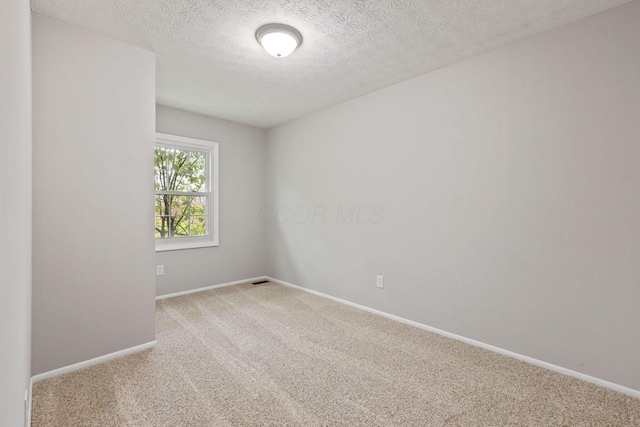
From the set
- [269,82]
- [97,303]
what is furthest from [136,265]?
[269,82]

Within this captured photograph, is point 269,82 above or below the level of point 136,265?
above

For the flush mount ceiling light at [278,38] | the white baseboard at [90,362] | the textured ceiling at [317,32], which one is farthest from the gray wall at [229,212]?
the flush mount ceiling light at [278,38]

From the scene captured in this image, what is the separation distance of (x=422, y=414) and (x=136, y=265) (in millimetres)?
2317

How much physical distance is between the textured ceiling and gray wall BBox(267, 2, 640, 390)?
0.29 meters

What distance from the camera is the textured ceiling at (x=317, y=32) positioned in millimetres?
1963

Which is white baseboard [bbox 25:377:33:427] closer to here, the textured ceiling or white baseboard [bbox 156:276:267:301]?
white baseboard [bbox 156:276:267:301]

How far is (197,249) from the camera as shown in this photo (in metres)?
4.21

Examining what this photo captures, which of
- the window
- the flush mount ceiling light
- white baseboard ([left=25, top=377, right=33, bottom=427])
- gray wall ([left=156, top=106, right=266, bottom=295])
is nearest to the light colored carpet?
white baseboard ([left=25, top=377, right=33, bottom=427])

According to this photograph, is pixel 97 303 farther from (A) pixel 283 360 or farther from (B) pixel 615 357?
(B) pixel 615 357

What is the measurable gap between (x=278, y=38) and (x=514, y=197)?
2174 mm

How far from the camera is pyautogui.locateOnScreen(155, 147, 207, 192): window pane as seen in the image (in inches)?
158

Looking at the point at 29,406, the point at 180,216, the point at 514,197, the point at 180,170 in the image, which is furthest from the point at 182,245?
the point at 514,197

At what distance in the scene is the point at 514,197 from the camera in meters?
2.38

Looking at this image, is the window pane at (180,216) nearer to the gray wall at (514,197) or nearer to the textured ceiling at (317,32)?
the textured ceiling at (317,32)
